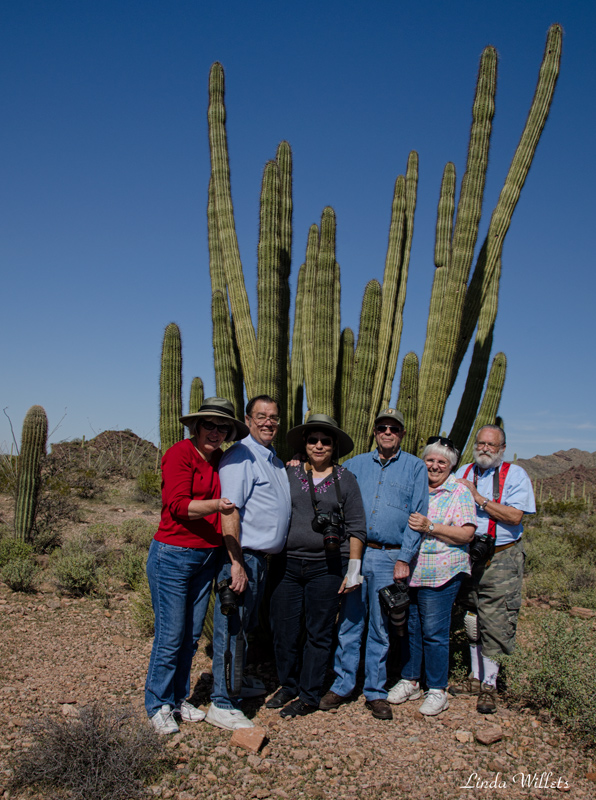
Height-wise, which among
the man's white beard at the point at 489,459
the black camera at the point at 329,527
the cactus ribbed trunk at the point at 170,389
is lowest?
the black camera at the point at 329,527

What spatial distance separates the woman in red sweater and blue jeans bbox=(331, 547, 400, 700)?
3.44ft

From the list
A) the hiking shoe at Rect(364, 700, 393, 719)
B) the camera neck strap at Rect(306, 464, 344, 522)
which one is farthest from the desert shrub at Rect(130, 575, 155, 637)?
the camera neck strap at Rect(306, 464, 344, 522)

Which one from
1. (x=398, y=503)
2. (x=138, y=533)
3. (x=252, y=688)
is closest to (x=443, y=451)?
(x=398, y=503)

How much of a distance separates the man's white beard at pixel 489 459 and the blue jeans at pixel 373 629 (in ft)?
3.00

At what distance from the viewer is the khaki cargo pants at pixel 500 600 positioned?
14.1ft

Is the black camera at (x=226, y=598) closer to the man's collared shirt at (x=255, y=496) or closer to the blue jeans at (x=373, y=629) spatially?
the man's collared shirt at (x=255, y=496)

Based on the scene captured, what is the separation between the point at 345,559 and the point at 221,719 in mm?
1299

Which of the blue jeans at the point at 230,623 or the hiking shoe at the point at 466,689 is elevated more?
the blue jeans at the point at 230,623

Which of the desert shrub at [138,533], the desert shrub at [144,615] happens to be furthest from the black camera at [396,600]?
the desert shrub at [138,533]

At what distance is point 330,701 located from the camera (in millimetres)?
4223

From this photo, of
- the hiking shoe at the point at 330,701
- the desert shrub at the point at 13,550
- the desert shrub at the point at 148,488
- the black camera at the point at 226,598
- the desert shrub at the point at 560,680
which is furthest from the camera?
the desert shrub at the point at 148,488

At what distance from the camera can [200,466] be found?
3826 millimetres

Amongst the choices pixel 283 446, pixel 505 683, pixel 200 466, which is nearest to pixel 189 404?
pixel 283 446

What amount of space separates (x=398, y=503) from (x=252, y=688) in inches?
71.4
